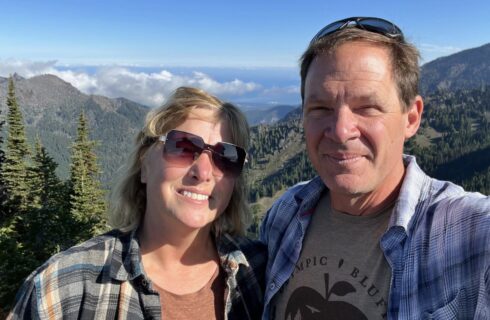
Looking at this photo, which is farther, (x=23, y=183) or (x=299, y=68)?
(x=23, y=183)

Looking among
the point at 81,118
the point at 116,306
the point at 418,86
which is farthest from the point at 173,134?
the point at 81,118

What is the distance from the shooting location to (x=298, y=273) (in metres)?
4.67

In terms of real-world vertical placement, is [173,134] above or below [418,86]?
below

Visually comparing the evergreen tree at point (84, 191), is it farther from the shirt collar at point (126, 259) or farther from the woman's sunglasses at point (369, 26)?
the woman's sunglasses at point (369, 26)

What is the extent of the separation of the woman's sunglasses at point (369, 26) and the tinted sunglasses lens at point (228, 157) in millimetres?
1653

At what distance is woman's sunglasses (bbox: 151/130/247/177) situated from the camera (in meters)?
4.98

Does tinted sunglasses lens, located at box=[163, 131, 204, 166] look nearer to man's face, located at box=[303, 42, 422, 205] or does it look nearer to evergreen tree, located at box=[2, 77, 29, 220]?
man's face, located at box=[303, 42, 422, 205]

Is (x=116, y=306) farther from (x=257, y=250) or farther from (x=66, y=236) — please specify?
(x=66, y=236)

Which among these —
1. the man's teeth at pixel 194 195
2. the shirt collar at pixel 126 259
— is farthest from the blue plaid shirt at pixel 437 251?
the shirt collar at pixel 126 259

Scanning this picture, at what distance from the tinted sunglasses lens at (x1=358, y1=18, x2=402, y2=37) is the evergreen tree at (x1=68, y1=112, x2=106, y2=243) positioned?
28983mm

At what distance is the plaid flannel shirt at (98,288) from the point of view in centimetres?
430

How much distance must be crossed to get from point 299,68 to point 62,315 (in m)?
3.75

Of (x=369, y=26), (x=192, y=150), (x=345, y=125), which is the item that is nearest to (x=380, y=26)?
(x=369, y=26)

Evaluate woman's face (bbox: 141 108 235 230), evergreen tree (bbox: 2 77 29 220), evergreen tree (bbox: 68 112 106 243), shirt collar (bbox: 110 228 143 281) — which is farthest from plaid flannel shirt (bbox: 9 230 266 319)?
evergreen tree (bbox: 2 77 29 220)
